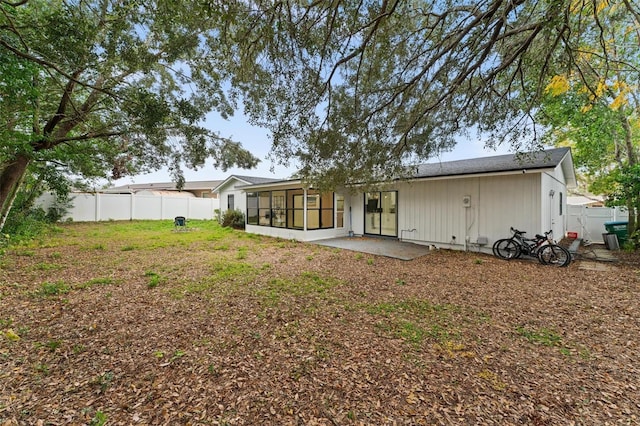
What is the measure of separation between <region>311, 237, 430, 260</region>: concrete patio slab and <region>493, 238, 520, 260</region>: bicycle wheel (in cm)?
177

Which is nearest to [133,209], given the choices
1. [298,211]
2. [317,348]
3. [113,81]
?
[298,211]

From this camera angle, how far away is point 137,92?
4.57 m

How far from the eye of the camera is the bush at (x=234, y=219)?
14344 mm

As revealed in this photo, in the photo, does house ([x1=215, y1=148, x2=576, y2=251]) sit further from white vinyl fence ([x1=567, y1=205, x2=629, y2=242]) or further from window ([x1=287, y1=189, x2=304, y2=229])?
white vinyl fence ([x1=567, y1=205, x2=629, y2=242])

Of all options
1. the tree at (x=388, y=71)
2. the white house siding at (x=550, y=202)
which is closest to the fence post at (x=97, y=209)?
the tree at (x=388, y=71)

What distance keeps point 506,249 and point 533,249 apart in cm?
57

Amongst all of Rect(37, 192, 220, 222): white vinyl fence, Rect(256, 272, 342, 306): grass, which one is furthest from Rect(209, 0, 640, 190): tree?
Rect(37, 192, 220, 222): white vinyl fence

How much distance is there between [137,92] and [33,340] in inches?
150

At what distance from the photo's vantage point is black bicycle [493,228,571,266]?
6316 millimetres

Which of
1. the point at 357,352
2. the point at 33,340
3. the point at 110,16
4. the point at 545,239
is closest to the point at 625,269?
the point at 545,239

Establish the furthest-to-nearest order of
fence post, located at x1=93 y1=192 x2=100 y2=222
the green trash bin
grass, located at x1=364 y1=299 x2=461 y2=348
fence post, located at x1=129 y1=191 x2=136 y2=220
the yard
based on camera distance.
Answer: fence post, located at x1=129 y1=191 x2=136 y2=220
fence post, located at x1=93 y1=192 x2=100 y2=222
the green trash bin
grass, located at x1=364 y1=299 x2=461 y2=348
the yard

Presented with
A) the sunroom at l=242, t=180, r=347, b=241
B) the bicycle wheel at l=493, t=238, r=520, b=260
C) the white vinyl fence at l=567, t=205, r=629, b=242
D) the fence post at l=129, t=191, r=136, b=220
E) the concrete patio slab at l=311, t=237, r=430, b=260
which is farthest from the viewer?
the fence post at l=129, t=191, r=136, b=220

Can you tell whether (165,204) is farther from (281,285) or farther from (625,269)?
(625,269)

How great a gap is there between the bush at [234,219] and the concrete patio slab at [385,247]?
237 inches
